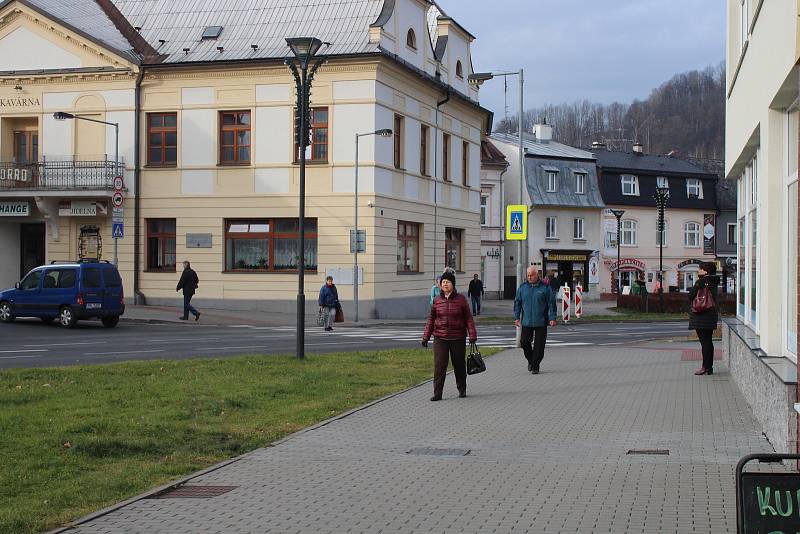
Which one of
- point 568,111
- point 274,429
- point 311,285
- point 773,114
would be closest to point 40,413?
point 274,429

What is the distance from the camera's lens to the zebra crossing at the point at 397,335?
2725 cm

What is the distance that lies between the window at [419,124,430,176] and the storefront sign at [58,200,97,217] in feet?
42.4

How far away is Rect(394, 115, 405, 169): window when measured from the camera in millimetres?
40125

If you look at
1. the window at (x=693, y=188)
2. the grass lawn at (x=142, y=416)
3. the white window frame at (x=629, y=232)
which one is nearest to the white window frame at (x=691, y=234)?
the window at (x=693, y=188)

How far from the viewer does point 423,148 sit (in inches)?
1694

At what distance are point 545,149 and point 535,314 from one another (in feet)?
189

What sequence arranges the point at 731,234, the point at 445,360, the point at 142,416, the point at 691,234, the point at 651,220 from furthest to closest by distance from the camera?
the point at 731,234, the point at 691,234, the point at 651,220, the point at 445,360, the point at 142,416

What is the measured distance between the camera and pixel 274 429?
1173 cm

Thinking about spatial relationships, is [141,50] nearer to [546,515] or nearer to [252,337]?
[252,337]

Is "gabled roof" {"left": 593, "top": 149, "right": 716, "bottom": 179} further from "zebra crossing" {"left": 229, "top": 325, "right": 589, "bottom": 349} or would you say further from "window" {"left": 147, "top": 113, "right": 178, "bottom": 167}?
"zebra crossing" {"left": 229, "top": 325, "right": 589, "bottom": 349}

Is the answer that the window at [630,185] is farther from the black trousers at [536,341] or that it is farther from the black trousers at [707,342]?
the black trousers at [707,342]

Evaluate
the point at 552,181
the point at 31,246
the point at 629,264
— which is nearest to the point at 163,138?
the point at 31,246

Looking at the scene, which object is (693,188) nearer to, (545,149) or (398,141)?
(545,149)

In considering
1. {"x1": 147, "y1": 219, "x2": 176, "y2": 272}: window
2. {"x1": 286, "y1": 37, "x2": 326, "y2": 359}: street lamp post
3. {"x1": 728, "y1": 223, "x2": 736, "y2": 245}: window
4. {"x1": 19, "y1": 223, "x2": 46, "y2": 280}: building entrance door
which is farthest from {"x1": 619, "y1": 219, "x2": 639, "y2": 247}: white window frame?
{"x1": 286, "y1": 37, "x2": 326, "y2": 359}: street lamp post
